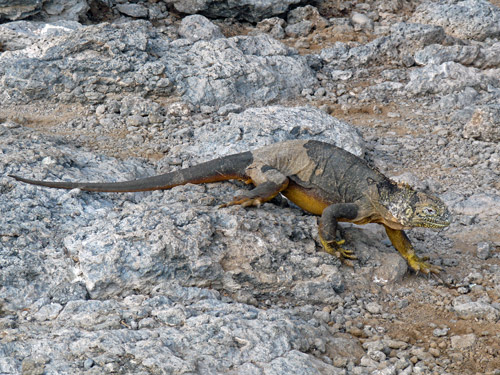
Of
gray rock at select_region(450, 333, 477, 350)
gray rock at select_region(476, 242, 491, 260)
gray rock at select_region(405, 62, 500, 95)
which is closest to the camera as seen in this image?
gray rock at select_region(450, 333, 477, 350)

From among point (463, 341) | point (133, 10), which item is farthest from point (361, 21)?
point (463, 341)

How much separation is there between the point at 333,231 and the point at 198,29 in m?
6.35

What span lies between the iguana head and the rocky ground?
0.42 metres

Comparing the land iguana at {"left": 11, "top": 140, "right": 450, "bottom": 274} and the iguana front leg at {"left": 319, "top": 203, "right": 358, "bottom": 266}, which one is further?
the land iguana at {"left": 11, "top": 140, "right": 450, "bottom": 274}

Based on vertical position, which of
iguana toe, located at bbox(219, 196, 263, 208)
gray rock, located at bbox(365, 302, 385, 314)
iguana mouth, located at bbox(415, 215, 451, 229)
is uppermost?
iguana mouth, located at bbox(415, 215, 451, 229)

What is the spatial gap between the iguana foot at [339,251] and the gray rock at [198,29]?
6070mm

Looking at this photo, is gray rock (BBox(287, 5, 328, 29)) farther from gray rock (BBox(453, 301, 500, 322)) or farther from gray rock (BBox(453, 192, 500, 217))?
gray rock (BBox(453, 301, 500, 322))

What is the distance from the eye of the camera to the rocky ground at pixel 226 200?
4.03 meters

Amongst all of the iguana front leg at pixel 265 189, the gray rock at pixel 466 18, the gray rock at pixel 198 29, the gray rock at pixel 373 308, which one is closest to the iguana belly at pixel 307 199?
the iguana front leg at pixel 265 189

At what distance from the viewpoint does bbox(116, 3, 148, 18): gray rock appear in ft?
36.9

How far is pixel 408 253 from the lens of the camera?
5.62m

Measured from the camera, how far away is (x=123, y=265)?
4.50m

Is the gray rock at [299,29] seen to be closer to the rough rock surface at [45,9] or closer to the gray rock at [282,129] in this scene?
the rough rock surface at [45,9]

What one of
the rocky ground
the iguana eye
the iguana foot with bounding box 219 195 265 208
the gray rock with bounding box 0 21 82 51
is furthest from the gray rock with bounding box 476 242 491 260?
the gray rock with bounding box 0 21 82 51
